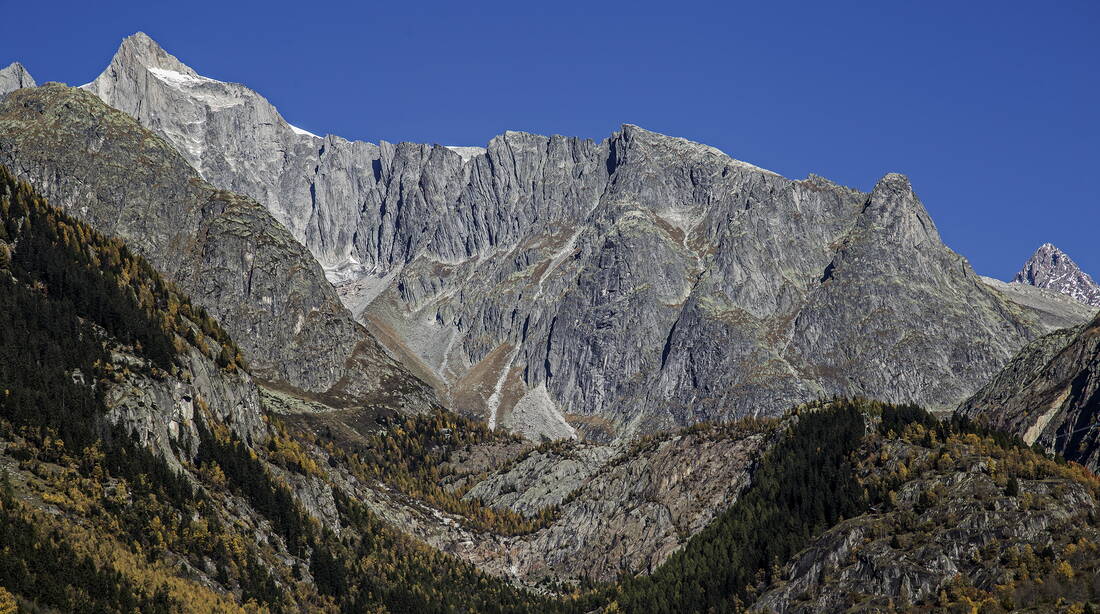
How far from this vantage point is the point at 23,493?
199625mm

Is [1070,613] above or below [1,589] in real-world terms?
above

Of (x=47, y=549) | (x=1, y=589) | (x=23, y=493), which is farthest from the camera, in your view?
(x=23, y=493)

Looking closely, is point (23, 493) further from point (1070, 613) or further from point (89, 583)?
point (1070, 613)

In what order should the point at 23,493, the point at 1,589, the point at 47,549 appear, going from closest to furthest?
the point at 1,589 → the point at 47,549 → the point at 23,493

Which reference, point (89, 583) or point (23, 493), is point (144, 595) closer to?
point (89, 583)

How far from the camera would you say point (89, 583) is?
190 metres

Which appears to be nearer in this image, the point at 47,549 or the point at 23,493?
the point at 47,549

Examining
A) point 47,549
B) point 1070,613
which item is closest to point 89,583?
point 47,549

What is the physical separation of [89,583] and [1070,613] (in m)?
142

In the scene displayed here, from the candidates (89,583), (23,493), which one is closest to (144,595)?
(89,583)

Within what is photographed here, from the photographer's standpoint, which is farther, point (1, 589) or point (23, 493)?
point (23, 493)

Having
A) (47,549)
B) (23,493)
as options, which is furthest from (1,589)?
(23,493)

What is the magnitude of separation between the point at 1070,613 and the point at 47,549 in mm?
147028

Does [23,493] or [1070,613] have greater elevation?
[1070,613]
